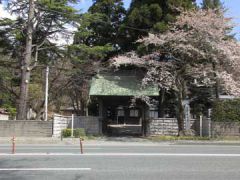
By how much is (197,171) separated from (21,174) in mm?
4586

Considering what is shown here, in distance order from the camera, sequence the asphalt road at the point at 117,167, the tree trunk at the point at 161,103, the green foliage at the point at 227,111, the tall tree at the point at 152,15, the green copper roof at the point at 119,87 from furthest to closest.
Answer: the tree trunk at the point at 161,103, the tall tree at the point at 152,15, the green copper roof at the point at 119,87, the green foliage at the point at 227,111, the asphalt road at the point at 117,167

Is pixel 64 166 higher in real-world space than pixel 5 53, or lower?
lower

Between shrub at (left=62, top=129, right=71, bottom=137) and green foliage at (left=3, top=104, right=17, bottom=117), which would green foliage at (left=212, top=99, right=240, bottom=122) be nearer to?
shrub at (left=62, top=129, right=71, bottom=137)

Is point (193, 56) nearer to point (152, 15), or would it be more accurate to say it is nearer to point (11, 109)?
point (152, 15)

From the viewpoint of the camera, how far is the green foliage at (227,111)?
90.2ft

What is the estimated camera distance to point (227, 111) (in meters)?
27.7

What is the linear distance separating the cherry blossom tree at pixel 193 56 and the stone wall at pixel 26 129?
6856 millimetres

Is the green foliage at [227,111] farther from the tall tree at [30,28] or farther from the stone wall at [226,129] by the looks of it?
the tall tree at [30,28]

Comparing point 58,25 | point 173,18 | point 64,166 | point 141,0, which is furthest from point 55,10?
point 64,166

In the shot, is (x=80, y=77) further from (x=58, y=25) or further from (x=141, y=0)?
(x=141, y=0)

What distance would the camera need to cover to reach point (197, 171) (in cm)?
1095

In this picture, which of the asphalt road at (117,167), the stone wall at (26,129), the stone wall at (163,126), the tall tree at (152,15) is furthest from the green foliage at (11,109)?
the asphalt road at (117,167)

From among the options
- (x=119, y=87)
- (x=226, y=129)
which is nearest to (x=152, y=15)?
(x=119, y=87)

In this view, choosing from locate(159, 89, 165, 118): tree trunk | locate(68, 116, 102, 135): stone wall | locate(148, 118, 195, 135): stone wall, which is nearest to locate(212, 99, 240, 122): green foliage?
locate(148, 118, 195, 135): stone wall
